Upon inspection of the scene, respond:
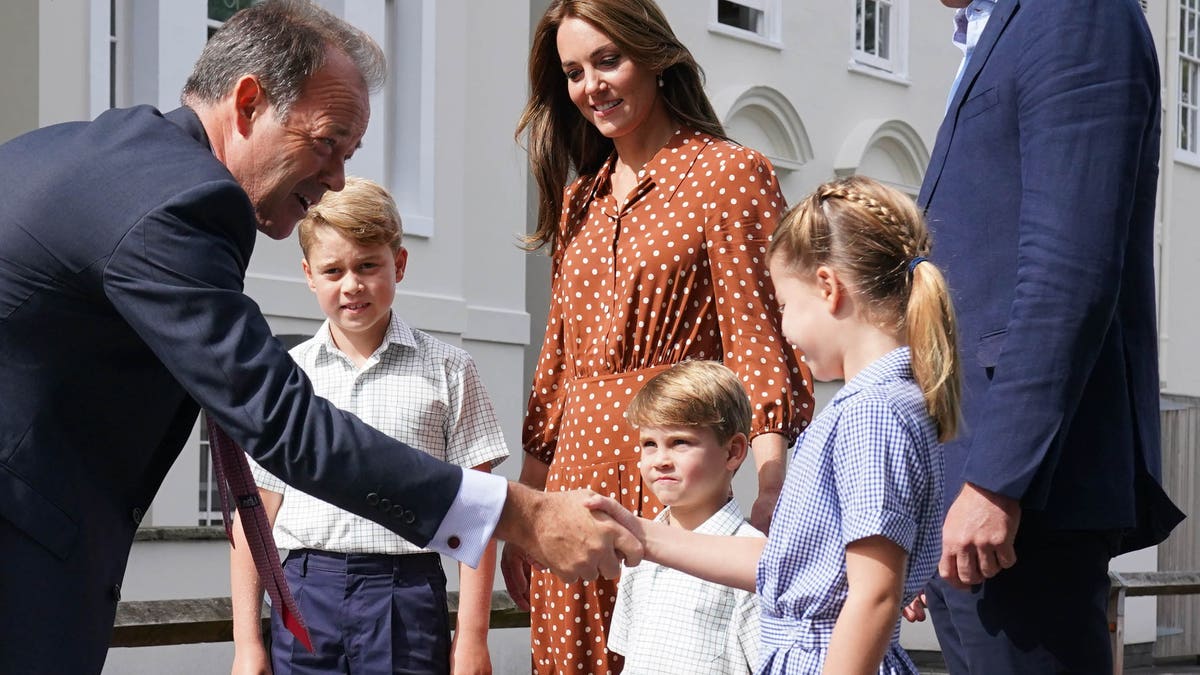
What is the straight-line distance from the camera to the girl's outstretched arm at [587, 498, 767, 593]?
10.8 feet

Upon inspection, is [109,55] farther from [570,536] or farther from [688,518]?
[570,536]

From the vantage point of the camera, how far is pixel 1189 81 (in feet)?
68.9

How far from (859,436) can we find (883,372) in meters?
0.14

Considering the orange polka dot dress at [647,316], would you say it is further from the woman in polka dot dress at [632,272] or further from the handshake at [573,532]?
the handshake at [573,532]

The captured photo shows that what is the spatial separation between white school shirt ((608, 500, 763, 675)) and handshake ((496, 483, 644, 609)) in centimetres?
51

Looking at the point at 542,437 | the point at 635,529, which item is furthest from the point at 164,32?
the point at 635,529

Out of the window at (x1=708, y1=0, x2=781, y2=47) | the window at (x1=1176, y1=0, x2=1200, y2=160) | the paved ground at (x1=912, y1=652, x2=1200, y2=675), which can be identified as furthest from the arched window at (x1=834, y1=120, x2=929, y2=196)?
the window at (x1=1176, y1=0, x2=1200, y2=160)

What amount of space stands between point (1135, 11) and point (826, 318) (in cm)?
78

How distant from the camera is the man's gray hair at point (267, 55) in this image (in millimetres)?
3170

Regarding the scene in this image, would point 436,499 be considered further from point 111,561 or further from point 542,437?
point 542,437

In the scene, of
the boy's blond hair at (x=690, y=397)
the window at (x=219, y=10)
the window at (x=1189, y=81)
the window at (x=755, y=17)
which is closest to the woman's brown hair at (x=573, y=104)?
the boy's blond hair at (x=690, y=397)

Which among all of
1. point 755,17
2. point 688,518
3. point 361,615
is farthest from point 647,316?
point 755,17

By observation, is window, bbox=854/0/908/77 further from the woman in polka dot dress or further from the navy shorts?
the navy shorts

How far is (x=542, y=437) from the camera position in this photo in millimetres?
4227
